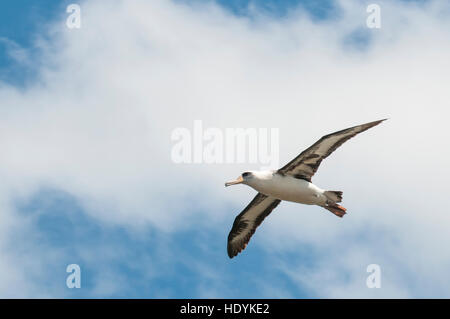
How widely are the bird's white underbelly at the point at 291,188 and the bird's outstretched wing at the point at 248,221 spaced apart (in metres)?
2.26

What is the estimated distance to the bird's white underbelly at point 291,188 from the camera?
102 feet

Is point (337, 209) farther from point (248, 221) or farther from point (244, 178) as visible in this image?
point (248, 221)

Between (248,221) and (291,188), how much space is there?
11.9ft

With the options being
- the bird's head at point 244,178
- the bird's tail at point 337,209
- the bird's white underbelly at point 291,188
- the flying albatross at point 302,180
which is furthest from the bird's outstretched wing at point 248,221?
the bird's tail at point 337,209

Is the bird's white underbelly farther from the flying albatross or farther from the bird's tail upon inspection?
the bird's tail

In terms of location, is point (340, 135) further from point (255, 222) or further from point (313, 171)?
point (255, 222)

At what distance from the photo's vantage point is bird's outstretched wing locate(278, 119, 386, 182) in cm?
3039

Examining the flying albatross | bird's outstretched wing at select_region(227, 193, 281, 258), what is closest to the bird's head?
the flying albatross

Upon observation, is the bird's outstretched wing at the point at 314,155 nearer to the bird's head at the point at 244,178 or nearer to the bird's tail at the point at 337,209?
the bird's head at the point at 244,178

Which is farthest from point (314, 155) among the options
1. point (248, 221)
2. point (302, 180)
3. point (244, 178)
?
point (248, 221)

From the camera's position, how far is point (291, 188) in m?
31.0
